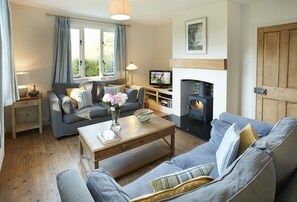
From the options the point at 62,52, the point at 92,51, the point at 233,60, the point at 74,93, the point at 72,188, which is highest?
the point at 92,51

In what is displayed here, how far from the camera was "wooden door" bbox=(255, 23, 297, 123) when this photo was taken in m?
3.23

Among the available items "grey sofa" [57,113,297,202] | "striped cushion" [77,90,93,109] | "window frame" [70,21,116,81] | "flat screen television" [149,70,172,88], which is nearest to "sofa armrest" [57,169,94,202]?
"grey sofa" [57,113,297,202]

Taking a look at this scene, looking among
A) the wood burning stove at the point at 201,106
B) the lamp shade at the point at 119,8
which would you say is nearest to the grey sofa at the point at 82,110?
the wood burning stove at the point at 201,106

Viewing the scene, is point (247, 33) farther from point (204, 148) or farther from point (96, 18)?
point (96, 18)

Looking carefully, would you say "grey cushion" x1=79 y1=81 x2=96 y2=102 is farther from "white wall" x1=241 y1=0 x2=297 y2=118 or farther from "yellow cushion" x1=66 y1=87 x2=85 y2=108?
"white wall" x1=241 y1=0 x2=297 y2=118

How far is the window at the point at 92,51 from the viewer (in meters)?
4.69

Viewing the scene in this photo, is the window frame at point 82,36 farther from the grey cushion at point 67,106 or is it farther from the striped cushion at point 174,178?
the striped cushion at point 174,178

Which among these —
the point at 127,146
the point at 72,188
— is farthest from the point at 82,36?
the point at 72,188

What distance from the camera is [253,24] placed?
3.70 m

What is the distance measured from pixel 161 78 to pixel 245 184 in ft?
15.9

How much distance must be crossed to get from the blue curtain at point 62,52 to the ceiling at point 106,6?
1.01ft

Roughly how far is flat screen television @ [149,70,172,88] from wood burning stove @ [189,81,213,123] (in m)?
1.04

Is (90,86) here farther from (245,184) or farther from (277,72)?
(245,184)

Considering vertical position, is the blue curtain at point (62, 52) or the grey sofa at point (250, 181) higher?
the blue curtain at point (62, 52)
